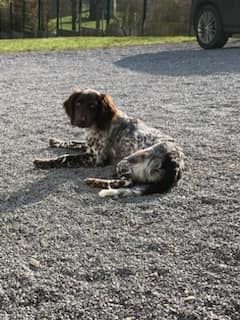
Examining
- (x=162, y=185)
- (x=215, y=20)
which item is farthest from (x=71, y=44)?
(x=162, y=185)

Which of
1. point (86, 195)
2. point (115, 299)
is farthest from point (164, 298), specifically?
point (86, 195)

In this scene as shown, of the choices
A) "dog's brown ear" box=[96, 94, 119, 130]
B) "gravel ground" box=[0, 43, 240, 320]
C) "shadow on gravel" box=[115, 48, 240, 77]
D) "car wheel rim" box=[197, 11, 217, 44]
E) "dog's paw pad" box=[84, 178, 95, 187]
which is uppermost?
"car wheel rim" box=[197, 11, 217, 44]

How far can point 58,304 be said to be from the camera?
373cm

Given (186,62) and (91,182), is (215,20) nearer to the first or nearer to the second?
(186,62)

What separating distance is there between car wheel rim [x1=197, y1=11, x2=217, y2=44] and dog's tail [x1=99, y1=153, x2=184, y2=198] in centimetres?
1211

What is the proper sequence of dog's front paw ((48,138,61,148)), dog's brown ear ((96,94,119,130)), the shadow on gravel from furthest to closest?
the shadow on gravel
dog's front paw ((48,138,61,148))
dog's brown ear ((96,94,119,130))

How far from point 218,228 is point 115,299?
4.48 feet

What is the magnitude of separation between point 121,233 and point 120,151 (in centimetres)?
169

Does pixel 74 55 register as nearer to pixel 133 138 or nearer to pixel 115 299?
pixel 133 138

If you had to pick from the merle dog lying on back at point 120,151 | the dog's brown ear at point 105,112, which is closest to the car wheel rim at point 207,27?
the merle dog lying on back at point 120,151

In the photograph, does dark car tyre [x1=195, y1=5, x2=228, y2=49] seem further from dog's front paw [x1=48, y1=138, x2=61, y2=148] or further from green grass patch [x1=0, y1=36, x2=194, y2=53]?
dog's front paw [x1=48, y1=138, x2=61, y2=148]

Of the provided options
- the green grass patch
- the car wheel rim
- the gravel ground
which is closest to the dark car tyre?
the car wheel rim

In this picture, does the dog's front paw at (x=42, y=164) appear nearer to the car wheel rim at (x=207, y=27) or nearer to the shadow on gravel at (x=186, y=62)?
the shadow on gravel at (x=186, y=62)

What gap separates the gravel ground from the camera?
149 inches
